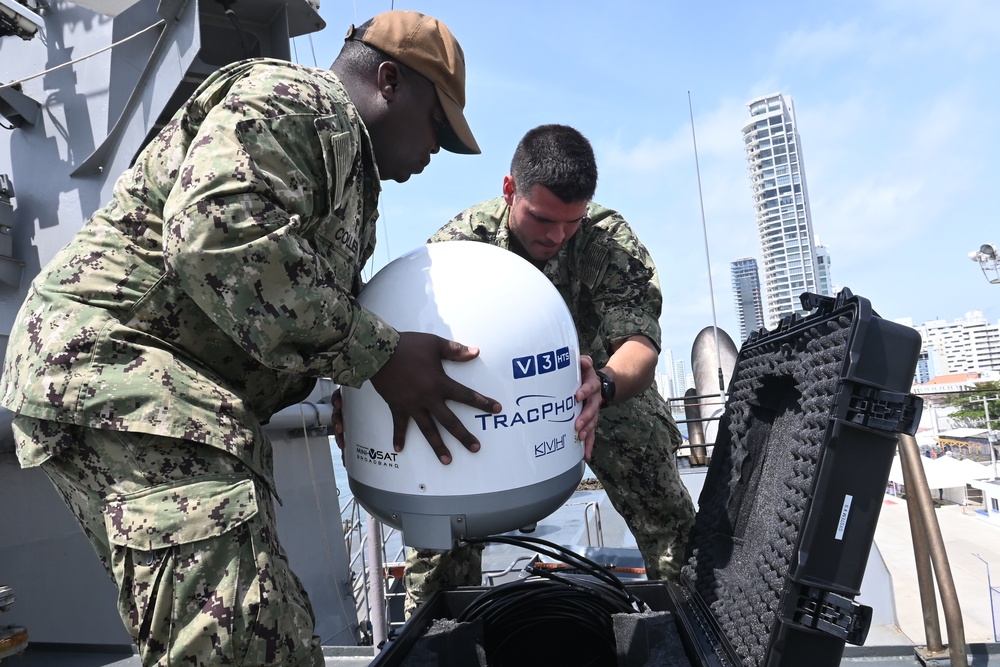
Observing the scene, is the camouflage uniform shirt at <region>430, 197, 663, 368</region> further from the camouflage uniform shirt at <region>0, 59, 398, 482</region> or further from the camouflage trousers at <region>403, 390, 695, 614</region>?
the camouflage uniform shirt at <region>0, 59, 398, 482</region>

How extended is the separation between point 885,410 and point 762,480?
62cm

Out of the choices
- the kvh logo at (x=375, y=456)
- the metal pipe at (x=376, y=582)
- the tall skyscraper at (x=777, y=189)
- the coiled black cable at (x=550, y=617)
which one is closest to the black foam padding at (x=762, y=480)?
the coiled black cable at (x=550, y=617)

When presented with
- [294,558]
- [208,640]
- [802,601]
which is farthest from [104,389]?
[294,558]

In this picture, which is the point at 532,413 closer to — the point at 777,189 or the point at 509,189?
the point at 509,189

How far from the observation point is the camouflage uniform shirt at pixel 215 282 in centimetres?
115

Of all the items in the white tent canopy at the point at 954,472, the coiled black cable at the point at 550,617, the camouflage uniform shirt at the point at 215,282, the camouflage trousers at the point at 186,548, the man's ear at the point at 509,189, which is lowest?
the white tent canopy at the point at 954,472

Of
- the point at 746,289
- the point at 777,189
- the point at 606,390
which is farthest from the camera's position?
the point at 777,189

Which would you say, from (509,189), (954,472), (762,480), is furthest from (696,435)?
(954,472)

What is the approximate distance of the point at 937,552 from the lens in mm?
2039

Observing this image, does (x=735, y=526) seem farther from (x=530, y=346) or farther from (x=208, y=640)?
(x=208, y=640)

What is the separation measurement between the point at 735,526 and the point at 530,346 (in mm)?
701

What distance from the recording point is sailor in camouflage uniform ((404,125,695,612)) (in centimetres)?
228

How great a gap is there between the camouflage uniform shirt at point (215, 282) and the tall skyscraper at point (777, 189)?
40.2 m

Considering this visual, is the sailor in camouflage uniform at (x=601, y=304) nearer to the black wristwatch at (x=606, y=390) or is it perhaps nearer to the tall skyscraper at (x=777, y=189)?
the black wristwatch at (x=606, y=390)
